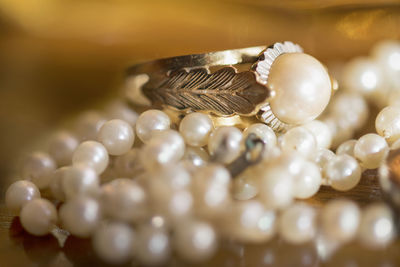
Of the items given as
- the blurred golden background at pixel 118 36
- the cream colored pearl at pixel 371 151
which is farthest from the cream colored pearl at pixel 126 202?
the blurred golden background at pixel 118 36

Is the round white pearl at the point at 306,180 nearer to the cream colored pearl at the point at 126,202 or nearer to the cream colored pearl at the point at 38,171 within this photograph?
the cream colored pearl at the point at 126,202

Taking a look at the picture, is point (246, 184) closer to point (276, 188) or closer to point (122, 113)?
point (276, 188)

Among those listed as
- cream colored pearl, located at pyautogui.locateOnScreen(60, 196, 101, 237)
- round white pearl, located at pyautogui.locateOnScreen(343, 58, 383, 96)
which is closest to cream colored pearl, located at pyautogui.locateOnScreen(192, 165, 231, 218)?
cream colored pearl, located at pyautogui.locateOnScreen(60, 196, 101, 237)

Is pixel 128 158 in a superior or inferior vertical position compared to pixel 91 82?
inferior

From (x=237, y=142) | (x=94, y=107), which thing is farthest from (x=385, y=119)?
(x=94, y=107)

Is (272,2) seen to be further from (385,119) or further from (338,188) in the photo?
(338,188)

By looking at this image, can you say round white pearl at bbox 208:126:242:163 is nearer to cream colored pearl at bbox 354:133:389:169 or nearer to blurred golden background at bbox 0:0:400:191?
cream colored pearl at bbox 354:133:389:169
